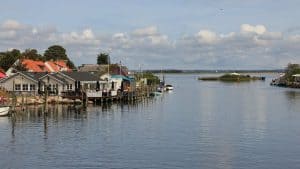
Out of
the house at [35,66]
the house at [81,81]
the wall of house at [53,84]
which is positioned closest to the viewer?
the wall of house at [53,84]

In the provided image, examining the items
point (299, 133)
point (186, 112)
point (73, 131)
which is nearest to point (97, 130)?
point (73, 131)

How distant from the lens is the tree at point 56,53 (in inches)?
6296

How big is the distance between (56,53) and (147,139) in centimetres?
11661

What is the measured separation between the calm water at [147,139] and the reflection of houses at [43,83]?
38.2 ft

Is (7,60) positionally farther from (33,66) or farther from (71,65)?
(71,65)

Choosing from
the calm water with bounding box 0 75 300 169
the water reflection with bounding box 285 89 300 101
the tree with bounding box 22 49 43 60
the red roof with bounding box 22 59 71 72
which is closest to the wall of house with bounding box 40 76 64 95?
the calm water with bounding box 0 75 300 169

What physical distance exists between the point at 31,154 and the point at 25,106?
36.1m

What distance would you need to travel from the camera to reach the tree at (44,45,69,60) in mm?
159925

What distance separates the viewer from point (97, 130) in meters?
56.3

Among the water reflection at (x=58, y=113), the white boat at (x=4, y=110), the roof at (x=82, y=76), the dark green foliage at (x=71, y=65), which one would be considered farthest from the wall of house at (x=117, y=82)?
the white boat at (x=4, y=110)

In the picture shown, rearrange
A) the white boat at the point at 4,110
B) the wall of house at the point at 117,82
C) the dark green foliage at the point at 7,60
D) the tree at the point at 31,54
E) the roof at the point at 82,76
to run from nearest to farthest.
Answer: the white boat at the point at 4,110 < the roof at the point at 82,76 < the wall of house at the point at 117,82 < the dark green foliage at the point at 7,60 < the tree at the point at 31,54

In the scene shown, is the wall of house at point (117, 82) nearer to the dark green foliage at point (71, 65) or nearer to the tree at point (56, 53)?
the dark green foliage at point (71, 65)

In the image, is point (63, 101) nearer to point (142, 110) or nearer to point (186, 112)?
point (142, 110)

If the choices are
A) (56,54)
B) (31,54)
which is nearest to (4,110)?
(31,54)
